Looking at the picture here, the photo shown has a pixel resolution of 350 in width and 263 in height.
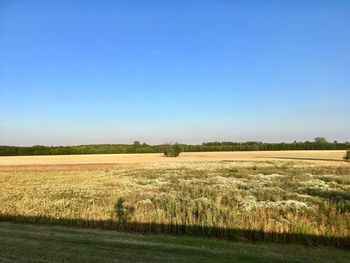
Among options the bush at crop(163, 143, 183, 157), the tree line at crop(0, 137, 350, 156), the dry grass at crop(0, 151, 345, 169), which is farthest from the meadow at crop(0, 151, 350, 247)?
the tree line at crop(0, 137, 350, 156)

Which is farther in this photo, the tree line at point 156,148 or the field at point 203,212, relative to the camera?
the tree line at point 156,148

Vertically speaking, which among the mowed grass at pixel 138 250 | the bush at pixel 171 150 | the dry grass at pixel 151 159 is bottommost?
the mowed grass at pixel 138 250

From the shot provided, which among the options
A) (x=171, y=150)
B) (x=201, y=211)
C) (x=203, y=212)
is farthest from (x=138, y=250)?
(x=171, y=150)

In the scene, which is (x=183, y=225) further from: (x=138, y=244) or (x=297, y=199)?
(x=297, y=199)

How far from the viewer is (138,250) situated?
34.0 ft

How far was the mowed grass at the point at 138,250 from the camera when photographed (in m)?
9.63

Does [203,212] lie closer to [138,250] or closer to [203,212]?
[203,212]

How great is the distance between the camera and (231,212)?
1573cm

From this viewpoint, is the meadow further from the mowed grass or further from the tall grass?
the mowed grass

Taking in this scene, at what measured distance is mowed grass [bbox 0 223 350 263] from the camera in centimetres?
963

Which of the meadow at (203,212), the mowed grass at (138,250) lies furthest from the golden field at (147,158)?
the mowed grass at (138,250)

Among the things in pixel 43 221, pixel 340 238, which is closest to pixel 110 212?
pixel 43 221

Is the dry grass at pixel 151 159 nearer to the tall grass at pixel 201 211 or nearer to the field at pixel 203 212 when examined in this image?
the tall grass at pixel 201 211

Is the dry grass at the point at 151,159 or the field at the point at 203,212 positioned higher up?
the dry grass at the point at 151,159
